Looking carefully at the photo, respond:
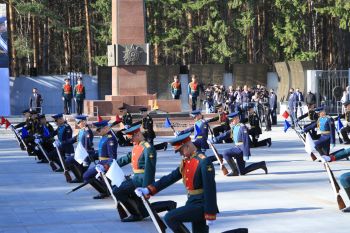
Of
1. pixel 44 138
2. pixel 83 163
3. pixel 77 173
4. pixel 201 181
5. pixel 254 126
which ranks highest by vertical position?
pixel 201 181

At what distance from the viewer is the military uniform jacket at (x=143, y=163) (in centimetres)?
1293

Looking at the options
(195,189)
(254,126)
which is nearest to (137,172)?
(195,189)

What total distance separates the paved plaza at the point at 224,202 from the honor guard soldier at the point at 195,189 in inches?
106

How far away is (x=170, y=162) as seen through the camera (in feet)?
80.2

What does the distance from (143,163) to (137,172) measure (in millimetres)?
179

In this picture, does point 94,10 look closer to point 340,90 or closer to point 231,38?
point 231,38

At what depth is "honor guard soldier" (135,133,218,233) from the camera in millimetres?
10227

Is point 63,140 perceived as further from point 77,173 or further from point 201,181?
point 201,181

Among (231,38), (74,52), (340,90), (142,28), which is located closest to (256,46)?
(231,38)

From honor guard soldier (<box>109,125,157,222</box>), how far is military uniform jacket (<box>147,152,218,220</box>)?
7.77 feet

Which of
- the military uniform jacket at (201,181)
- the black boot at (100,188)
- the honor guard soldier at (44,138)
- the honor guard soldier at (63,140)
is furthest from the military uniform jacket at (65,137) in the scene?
the military uniform jacket at (201,181)

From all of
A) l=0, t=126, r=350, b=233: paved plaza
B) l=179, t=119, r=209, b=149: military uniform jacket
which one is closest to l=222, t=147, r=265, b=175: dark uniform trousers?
l=0, t=126, r=350, b=233: paved plaza

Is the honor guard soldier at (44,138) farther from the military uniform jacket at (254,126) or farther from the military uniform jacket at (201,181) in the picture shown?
the military uniform jacket at (201,181)

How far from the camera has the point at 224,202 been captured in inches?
642
